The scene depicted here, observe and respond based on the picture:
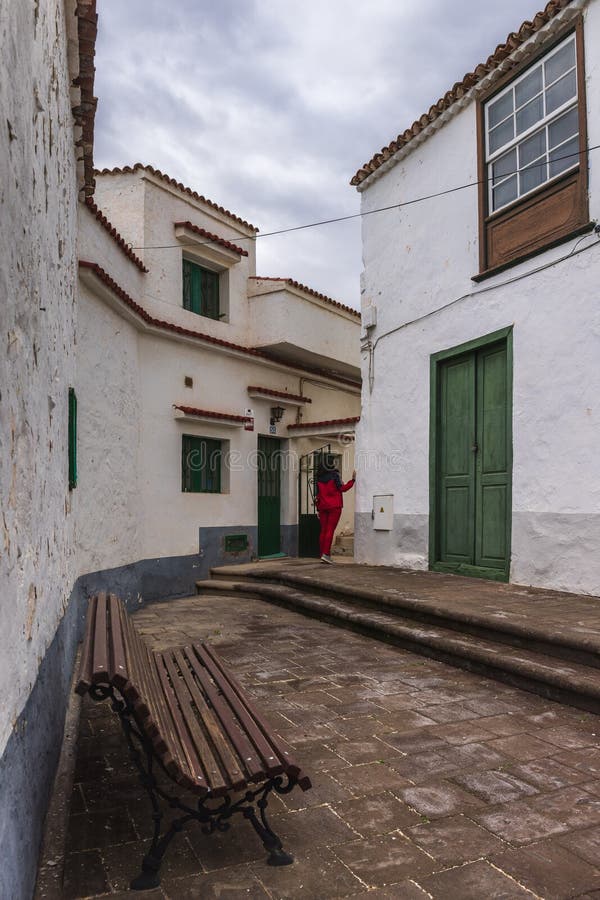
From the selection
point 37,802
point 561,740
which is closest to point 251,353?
point 561,740

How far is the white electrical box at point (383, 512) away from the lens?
9.30m

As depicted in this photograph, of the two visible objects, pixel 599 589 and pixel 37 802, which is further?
pixel 599 589

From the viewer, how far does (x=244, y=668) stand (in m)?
5.12

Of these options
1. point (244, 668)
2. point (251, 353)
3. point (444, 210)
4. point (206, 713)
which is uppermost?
point (444, 210)

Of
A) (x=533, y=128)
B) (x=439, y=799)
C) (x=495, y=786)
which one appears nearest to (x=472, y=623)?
(x=495, y=786)

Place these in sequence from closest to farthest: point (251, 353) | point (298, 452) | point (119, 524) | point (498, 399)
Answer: point (498, 399) → point (119, 524) → point (251, 353) → point (298, 452)

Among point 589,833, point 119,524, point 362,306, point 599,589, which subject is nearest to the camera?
point 589,833

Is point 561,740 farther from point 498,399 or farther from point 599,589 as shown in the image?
point 498,399

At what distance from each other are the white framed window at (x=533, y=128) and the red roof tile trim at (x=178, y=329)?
4707 mm

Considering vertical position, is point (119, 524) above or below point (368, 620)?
above

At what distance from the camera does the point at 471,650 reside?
4883 mm

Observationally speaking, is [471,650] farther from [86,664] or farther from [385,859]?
[86,664]

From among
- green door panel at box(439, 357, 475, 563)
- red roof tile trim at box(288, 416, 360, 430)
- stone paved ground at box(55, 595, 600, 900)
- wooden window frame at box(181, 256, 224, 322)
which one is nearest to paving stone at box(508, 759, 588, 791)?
stone paved ground at box(55, 595, 600, 900)

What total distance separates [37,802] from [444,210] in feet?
26.8
